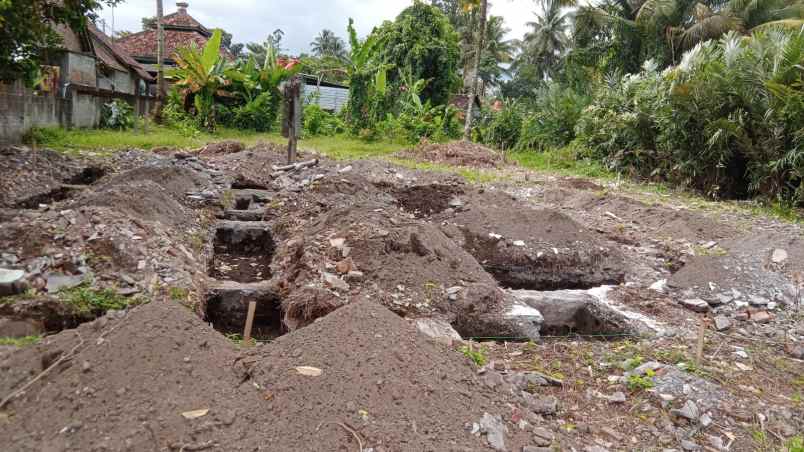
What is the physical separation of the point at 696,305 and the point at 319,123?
1390cm

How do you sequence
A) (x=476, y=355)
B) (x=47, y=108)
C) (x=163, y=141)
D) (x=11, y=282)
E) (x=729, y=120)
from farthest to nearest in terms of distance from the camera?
(x=163, y=141) < (x=47, y=108) < (x=729, y=120) < (x=11, y=282) < (x=476, y=355)

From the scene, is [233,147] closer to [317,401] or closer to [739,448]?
[317,401]

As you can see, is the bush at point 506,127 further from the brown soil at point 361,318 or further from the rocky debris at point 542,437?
the rocky debris at point 542,437

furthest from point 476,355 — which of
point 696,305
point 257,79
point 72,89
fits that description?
point 257,79

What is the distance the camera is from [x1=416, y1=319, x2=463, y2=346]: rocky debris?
3.81 meters

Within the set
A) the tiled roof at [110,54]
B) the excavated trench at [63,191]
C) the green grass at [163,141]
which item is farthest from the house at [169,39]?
the excavated trench at [63,191]

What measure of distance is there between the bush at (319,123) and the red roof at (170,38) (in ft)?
21.5

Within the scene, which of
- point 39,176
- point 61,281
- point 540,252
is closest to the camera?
point 61,281

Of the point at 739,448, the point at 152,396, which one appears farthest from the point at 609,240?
the point at 152,396

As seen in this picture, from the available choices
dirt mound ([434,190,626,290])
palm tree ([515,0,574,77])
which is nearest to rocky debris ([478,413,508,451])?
dirt mound ([434,190,626,290])

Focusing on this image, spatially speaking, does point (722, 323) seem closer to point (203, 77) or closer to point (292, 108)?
point (292, 108)

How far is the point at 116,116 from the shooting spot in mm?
14258

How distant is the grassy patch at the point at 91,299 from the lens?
3752mm

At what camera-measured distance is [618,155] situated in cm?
1242
